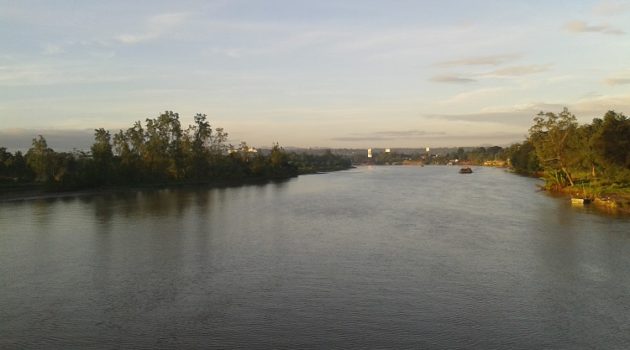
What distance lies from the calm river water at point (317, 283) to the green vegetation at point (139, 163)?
21.9m

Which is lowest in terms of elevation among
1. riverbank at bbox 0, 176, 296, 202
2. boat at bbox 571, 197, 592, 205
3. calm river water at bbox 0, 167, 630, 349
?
calm river water at bbox 0, 167, 630, 349

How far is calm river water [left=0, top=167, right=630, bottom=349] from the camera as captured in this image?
8.36 metres

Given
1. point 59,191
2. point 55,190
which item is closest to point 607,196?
point 59,191

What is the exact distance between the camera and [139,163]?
47781 mm

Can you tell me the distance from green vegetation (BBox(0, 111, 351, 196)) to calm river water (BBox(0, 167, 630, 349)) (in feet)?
71.9

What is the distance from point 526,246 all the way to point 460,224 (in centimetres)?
506

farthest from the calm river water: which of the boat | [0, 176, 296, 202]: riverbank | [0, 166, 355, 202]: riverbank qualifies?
[0, 166, 355, 202]: riverbank

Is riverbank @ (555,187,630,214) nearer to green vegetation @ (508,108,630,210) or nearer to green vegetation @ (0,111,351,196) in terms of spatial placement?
green vegetation @ (508,108,630,210)

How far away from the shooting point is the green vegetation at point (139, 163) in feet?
136

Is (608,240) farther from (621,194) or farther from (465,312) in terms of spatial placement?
(621,194)

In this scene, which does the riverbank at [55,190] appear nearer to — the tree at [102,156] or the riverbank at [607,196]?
the tree at [102,156]

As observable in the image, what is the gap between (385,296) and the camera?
10.3 meters

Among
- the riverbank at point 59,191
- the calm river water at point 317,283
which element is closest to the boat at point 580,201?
the calm river water at point 317,283

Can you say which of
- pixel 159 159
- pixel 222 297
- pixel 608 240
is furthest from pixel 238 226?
pixel 159 159
